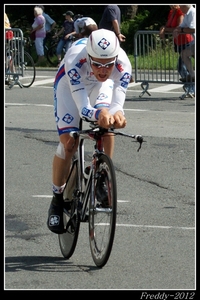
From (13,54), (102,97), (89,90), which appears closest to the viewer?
(102,97)

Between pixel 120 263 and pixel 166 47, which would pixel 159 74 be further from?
pixel 120 263

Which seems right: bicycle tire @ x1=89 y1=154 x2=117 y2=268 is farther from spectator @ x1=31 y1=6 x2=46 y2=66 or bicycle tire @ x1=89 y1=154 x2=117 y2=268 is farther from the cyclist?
spectator @ x1=31 y1=6 x2=46 y2=66

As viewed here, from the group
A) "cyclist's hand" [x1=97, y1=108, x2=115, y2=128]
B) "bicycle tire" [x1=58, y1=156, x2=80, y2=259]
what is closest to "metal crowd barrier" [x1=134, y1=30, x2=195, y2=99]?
"bicycle tire" [x1=58, y1=156, x2=80, y2=259]

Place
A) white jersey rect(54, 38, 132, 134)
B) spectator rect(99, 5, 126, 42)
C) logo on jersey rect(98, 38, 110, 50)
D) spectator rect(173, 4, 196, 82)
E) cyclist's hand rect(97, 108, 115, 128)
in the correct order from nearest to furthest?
cyclist's hand rect(97, 108, 115, 128), logo on jersey rect(98, 38, 110, 50), white jersey rect(54, 38, 132, 134), spectator rect(173, 4, 196, 82), spectator rect(99, 5, 126, 42)

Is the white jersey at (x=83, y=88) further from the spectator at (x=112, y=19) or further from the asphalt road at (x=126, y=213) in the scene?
the spectator at (x=112, y=19)

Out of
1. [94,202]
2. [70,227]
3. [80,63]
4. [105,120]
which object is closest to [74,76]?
[80,63]

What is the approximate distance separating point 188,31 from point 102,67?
37.4ft

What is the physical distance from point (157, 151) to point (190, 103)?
17.3 feet

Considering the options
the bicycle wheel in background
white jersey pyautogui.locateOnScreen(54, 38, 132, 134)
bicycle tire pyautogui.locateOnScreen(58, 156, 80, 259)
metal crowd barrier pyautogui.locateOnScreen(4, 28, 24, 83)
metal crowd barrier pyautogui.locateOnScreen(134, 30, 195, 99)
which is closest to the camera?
white jersey pyautogui.locateOnScreen(54, 38, 132, 134)

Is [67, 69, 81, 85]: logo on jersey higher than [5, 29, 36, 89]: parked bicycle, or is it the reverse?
[67, 69, 81, 85]: logo on jersey

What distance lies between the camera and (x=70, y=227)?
6.64 m

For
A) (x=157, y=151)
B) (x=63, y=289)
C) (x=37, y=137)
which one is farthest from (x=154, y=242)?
(x=37, y=137)

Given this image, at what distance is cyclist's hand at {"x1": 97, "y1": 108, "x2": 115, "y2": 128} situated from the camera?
5.89 m

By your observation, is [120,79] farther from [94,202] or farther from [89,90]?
[94,202]
